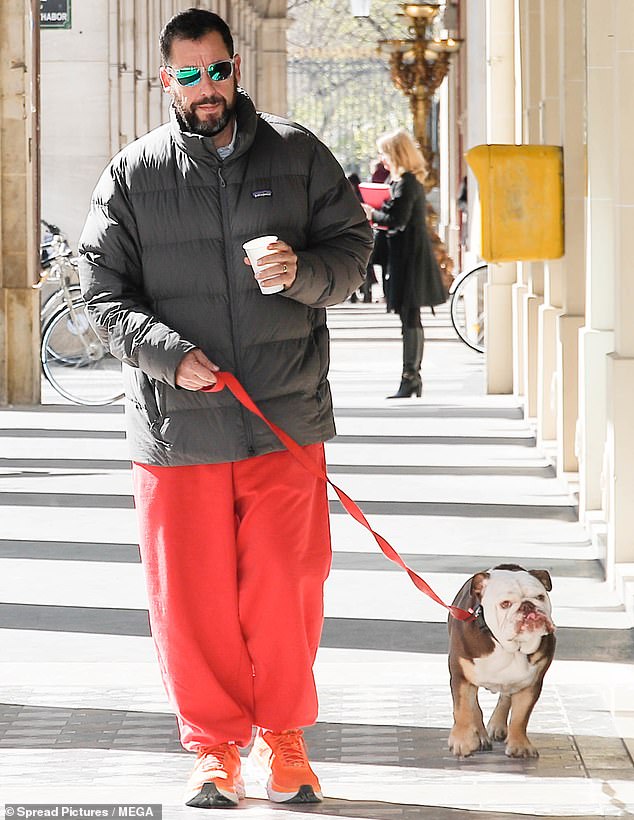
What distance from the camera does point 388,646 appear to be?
5773 millimetres

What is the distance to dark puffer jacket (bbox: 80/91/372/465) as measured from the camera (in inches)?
166

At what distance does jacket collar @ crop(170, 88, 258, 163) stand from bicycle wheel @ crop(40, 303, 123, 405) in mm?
8429

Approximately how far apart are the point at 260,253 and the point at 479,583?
1032 millimetres

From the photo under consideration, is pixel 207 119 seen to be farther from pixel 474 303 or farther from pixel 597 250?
pixel 474 303

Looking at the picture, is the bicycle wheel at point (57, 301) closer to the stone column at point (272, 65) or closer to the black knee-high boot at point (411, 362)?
the black knee-high boot at point (411, 362)

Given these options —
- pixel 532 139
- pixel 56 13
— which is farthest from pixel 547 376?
pixel 56 13

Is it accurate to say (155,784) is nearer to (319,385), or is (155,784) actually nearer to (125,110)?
(319,385)

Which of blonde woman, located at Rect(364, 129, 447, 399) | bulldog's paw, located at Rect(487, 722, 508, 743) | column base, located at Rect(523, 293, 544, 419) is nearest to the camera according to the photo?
bulldog's paw, located at Rect(487, 722, 508, 743)

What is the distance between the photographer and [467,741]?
14.8ft

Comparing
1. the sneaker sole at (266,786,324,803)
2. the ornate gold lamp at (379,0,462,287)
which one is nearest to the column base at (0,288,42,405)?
the sneaker sole at (266,786,324,803)

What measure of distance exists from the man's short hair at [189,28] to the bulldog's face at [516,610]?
146 centimetres

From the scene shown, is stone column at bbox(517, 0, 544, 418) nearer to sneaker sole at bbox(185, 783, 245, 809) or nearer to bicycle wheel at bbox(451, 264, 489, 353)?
bicycle wheel at bbox(451, 264, 489, 353)

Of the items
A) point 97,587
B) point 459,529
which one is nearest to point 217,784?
point 97,587

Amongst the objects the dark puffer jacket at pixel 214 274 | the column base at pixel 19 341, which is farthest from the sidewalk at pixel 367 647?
the column base at pixel 19 341
